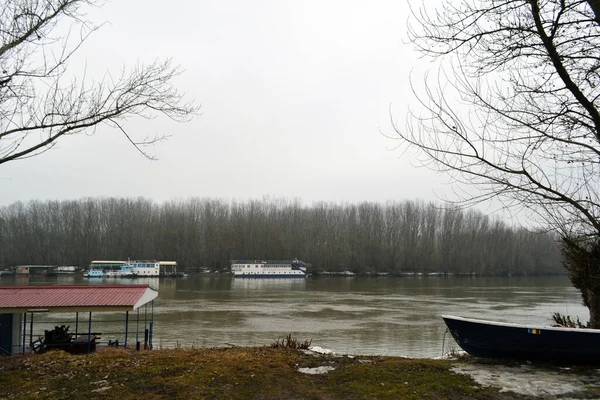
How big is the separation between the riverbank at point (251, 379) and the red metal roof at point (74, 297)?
4.20m

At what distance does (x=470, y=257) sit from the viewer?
95.3 m

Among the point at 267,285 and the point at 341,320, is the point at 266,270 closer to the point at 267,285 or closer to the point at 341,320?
the point at 267,285

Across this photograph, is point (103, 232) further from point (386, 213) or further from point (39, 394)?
point (39, 394)

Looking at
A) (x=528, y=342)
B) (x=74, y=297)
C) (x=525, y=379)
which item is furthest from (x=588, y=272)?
(x=74, y=297)

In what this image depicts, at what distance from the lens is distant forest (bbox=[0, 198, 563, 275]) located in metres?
95.5

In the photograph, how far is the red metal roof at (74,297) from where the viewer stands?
1294 cm

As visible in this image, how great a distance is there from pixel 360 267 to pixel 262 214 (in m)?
28.0

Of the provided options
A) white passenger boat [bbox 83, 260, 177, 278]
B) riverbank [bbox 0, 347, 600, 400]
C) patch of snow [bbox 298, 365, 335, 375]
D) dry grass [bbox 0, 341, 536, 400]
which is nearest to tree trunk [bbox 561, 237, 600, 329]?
riverbank [bbox 0, 347, 600, 400]

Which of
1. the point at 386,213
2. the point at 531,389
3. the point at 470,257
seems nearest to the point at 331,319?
the point at 531,389

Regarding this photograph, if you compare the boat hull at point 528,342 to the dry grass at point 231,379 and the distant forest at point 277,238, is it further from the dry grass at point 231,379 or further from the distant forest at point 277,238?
the distant forest at point 277,238

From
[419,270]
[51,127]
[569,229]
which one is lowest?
[419,270]

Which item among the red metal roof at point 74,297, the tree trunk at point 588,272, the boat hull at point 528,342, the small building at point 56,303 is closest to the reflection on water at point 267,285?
the red metal roof at point 74,297

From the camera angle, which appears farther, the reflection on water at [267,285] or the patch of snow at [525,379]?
the reflection on water at [267,285]

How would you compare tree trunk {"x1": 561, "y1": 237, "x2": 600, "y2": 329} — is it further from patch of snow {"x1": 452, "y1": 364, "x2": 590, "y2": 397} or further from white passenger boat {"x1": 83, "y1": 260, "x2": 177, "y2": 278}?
white passenger boat {"x1": 83, "y1": 260, "x2": 177, "y2": 278}
